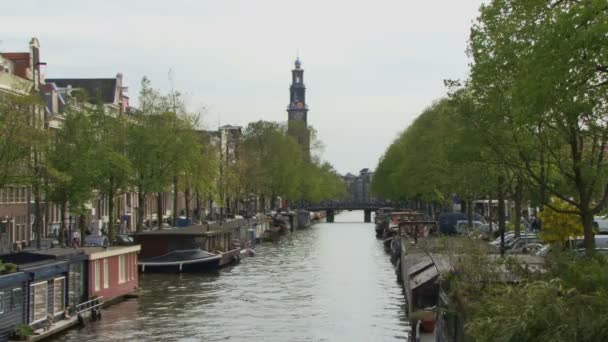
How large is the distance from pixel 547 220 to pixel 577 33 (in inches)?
1215

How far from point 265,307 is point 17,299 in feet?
47.2

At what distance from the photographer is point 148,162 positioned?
2825 inches

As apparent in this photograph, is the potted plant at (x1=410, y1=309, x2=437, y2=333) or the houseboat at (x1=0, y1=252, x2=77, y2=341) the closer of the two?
the potted plant at (x1=410, y1=309, x2=437, y2=333)

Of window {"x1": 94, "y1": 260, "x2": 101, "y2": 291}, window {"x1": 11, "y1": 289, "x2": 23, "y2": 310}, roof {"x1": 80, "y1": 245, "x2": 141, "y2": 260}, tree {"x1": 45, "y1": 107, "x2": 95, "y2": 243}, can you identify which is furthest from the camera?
tree {"x1": 45, "y1": 107, "x2": 95, "y2": 243}

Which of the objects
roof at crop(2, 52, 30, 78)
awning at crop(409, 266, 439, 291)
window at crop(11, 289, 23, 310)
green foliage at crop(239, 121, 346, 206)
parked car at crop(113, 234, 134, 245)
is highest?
roof at crop(2, 52, 30, 78)

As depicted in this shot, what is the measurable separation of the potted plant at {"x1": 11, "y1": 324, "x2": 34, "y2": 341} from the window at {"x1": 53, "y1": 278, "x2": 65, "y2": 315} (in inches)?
176

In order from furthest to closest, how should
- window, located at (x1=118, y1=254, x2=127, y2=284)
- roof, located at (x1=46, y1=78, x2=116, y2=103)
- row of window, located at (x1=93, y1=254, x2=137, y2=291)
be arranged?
roof, located at (x1=46, y1=78, x2=116, y2=103) < window, located at (x1=118, y1=254, x2=127, y2=284) < row of window, located at (x1=93, y1=254, x2=137, y2=291)

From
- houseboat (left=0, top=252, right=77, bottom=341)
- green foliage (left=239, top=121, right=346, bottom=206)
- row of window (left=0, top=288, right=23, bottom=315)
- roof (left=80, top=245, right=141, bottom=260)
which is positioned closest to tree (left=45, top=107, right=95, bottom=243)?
roof (left=80, top=245, right=141, bottom=260)

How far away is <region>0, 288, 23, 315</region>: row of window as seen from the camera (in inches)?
1195

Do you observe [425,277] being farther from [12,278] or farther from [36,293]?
[12,278]

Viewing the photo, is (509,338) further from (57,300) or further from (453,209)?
(453,209)

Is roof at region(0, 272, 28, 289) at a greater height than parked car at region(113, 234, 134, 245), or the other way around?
parked car at region(113, 234, 134, 245)

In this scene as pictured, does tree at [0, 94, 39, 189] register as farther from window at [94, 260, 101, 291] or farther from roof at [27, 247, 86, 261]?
roof at [27, 247, 86, 261]

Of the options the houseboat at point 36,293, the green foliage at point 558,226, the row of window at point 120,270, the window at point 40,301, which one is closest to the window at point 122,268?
the row of window at point 120,270
